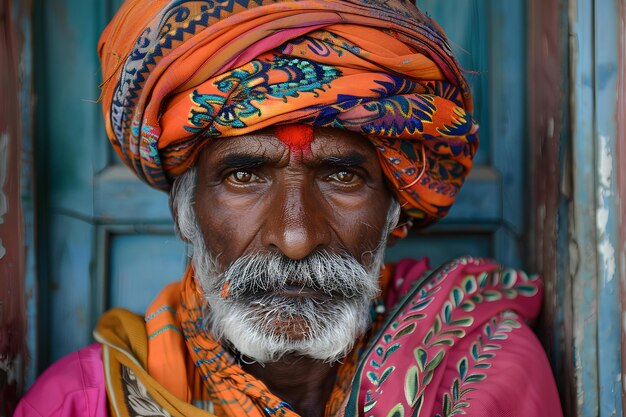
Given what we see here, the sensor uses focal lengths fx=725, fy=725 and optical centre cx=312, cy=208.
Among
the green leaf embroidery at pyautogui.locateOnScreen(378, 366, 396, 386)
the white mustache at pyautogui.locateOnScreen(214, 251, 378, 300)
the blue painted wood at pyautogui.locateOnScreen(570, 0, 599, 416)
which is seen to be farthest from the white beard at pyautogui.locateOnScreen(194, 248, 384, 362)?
the blue painted wood at pyautogui.locateOnScreen(570, 0, 599, 416)

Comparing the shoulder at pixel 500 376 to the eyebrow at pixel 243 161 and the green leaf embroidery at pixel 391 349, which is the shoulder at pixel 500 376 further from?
the eyebrow at pixel 243 161

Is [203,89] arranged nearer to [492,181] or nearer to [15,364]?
[15,364]

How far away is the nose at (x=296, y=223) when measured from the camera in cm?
150

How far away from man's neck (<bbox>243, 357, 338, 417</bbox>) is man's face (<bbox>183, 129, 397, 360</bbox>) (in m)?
0.11

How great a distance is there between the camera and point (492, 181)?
2.18 meters

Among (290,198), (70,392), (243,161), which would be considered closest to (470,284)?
(290,198)

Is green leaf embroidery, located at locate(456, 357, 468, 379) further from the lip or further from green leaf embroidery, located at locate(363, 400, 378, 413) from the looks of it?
the lip

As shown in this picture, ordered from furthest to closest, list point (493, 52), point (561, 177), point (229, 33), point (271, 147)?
point (493, 52) → point (561, 177) → point (271, 147) → point (229, 33)

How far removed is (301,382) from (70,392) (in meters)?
0.53

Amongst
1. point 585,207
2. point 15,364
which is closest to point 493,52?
point 585,207

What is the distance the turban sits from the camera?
57.3 inches

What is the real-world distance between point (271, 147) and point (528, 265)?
91 centimetres

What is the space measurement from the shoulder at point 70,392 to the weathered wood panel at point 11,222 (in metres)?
0.12

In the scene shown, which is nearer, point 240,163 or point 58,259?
point 240,163
